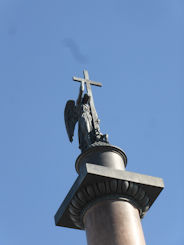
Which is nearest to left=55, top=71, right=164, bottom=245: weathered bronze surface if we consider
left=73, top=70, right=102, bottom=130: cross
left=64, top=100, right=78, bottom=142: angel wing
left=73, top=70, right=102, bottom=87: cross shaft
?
left=73, top=70, right=102, bottom=130: cross

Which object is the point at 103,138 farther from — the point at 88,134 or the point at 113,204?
the point at 113,204

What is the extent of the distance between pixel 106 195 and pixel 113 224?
0.79m

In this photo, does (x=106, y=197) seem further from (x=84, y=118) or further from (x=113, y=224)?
(x=84, y=118)

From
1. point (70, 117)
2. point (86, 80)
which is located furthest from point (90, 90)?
point (70, 117)

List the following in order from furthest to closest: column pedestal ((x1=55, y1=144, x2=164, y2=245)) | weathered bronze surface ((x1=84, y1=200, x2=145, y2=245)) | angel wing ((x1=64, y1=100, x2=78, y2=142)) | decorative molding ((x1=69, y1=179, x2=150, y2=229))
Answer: angel wing ((x1=64, y1=100, x2=78, y2=142)) → decorative molding ((x1=69, y1=179, x2=150, y2=229)) → column pedestal ((x1=55, y1=144, x2=164, y2=245)) → weathered bronze surface ((x1=84, y1=200, x2=145, y2=245))

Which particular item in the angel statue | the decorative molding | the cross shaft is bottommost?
the decorative molding

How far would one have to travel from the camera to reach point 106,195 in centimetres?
1171

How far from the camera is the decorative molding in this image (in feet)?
38.3

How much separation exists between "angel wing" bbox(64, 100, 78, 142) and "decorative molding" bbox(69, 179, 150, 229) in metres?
3.15

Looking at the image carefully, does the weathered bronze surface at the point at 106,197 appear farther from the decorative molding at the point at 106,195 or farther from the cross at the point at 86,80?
the cross at the point at 86,80

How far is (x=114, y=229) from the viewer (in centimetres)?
1105

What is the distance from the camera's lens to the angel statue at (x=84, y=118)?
13.3 metres

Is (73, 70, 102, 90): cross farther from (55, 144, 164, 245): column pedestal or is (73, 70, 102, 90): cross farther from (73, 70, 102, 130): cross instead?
(55, 144, 164, 245): column pedestal

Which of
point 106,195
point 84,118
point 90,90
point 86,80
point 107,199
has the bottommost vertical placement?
point 107,199
